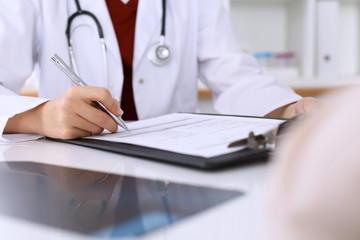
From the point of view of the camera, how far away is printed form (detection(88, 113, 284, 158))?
46cm

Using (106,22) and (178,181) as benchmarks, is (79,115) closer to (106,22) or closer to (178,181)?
(178,181)

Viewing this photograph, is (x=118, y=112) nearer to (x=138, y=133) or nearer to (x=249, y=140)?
(x=138, y=133)

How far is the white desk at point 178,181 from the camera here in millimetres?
241

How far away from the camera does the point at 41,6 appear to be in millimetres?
1033

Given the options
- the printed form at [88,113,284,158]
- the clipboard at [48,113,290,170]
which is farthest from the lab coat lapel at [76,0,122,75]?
the clipboard at [48,113,290,170]

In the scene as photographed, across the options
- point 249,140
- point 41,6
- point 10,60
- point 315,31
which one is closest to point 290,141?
point 249,140

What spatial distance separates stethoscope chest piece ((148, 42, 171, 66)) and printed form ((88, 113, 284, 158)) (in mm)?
371

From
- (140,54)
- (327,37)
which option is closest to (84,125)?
(140,54)

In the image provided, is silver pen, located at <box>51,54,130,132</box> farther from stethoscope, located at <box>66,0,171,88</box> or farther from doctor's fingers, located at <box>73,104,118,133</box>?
stethoscope, located at <box>66,0,171,88</box>

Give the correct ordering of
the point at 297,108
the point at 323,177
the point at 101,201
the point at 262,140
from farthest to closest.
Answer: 1. the point at 297,108
2. the point at 262,140
3. the point at 101,201
4. the point at 323,177

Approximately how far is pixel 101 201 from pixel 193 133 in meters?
0.26

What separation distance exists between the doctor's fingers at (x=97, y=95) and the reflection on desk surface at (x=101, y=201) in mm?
210

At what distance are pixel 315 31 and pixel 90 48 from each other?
1582 mm

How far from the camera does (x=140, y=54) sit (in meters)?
1.08
